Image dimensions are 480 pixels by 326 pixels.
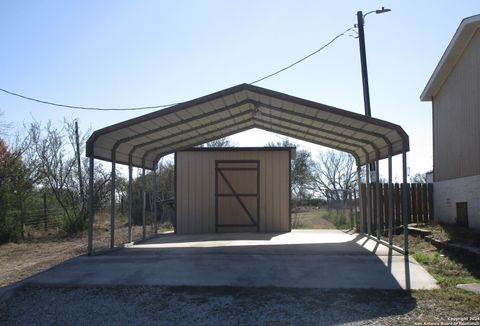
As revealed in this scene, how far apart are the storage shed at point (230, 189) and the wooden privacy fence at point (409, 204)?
2.45m

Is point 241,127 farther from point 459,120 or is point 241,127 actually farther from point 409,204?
point 459,120

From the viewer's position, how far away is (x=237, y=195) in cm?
1430

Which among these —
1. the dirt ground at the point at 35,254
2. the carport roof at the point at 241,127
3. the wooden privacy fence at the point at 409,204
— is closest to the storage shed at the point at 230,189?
the carport roof at the point at 241,127

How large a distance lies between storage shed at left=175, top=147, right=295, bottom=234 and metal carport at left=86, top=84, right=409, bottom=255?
52.3 inches

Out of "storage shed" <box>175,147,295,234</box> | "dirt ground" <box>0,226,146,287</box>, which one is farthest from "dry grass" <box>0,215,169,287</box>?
"storage shed" <box>175,147,295,234</box>

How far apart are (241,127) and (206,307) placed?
7.72 m

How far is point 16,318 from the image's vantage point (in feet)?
18.0

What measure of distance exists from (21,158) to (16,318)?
395 inches

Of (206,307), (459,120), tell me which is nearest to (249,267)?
(206,307)

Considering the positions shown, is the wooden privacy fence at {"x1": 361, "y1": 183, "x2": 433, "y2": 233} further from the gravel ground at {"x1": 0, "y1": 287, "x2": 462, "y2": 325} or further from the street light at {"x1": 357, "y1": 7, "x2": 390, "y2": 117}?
the gravel ground at {"x1": 0, "y1": 287, "x2": 462, "y2": 325}

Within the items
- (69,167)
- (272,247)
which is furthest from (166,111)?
(69,167)

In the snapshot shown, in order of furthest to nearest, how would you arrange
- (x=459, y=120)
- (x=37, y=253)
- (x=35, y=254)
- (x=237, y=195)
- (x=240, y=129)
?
(x=237, y=195), (x=240, y=129), (x=459, y=120), (x=37, y=253), (x=35, y=254)

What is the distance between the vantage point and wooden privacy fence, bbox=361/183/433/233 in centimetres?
1307

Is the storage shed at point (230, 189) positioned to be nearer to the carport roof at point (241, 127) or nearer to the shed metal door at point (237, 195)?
the shed metal door at point (237, 195)
